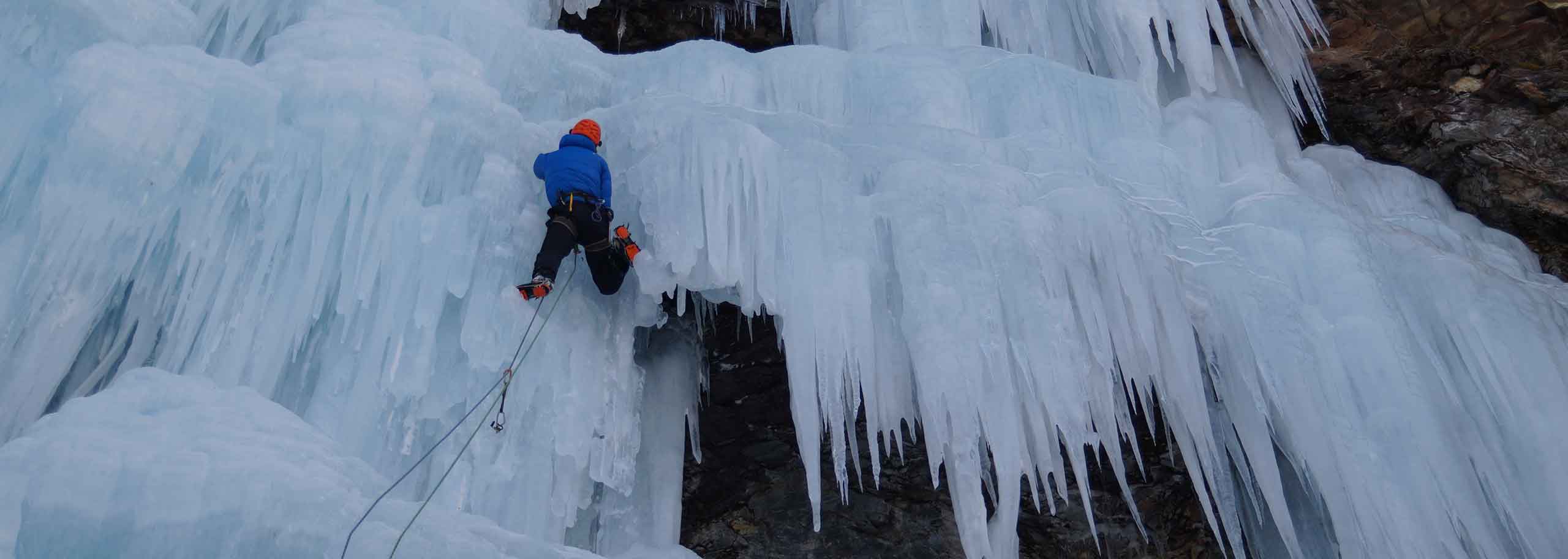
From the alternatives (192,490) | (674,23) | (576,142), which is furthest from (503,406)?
(674,23)

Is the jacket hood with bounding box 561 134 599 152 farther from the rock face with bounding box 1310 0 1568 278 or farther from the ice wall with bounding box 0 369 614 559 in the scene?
the rock face with bounding box 1310 0 1568 278

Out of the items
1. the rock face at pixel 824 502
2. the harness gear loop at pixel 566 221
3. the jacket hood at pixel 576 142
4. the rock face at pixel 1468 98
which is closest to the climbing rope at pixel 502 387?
the harness gear loop at pixel 566 221

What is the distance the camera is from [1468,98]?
5.32 meters

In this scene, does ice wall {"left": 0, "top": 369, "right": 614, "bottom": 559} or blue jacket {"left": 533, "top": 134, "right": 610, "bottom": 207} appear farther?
blue jacket {"left": 533, "top": 134, "right": 610, "bottom": 207}

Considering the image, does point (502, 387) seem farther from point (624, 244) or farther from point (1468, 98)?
point (1468, 98)

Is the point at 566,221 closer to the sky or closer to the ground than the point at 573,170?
closer to the ground

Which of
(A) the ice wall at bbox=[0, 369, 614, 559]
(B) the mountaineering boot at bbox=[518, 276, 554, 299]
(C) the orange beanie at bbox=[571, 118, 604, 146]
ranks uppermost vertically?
(C) the orange beanie at bbox=[571, 118, 604, 146]

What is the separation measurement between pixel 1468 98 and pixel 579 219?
4.67m

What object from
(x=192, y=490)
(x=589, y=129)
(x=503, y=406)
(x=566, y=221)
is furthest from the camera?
(x=589, y=129)

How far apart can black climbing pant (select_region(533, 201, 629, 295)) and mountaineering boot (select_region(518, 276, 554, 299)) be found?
2 centimetres

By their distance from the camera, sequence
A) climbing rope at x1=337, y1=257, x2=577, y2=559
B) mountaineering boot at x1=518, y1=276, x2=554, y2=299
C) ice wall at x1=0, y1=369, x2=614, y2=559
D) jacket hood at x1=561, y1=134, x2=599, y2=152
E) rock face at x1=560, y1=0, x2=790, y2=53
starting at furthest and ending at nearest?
1. rock face at x1=560, y1=0, x2=790, y2=53
2. jacket hood at x1=561, y1=134, x2=599, y2=152
3. mountaineering boot at x1=518, y1=276, x2=554, y2=299
4. climbing rope at x1=337, y1=257, x2=577, y2=559
5. ice wall at x1=0, y1=369, x2=614, y2=559

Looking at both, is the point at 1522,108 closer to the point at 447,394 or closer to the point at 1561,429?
the point at 1561,429

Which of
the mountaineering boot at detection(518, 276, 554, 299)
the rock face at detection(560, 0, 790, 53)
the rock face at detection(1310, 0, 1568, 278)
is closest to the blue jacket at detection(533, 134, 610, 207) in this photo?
the mountaineering boot at detection(518, 276, 554, 299)

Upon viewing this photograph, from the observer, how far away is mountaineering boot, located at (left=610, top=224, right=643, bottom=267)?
11.9 ft
